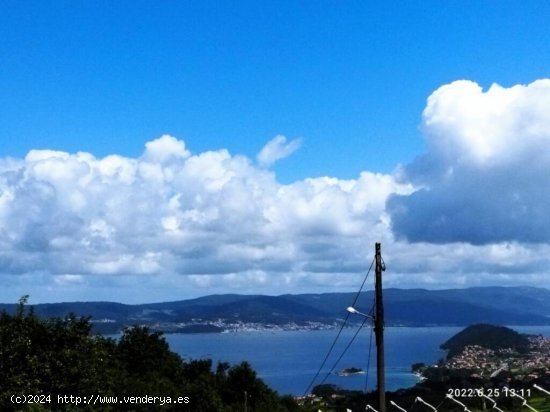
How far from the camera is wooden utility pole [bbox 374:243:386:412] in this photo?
18453 millimetres

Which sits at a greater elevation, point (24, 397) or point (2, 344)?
point (2, 344)

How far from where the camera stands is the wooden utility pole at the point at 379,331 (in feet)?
60.5

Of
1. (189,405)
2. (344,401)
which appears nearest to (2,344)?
(189,405)

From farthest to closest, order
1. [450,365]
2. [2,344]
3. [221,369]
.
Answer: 1. [450,365]
2. [221,369]
3. [2,344]

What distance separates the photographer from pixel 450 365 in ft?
648

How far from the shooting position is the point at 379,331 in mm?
19078

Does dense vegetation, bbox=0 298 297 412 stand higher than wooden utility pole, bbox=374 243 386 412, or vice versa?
wooden utility pole, bbox=374 243 386 412

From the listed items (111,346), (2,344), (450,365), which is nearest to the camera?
(2,344)

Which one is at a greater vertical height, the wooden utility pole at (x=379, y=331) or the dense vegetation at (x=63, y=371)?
the wooden utility pole at (x=379, y=331)

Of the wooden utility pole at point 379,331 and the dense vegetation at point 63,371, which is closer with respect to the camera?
the wooden utility pole at point 379,331

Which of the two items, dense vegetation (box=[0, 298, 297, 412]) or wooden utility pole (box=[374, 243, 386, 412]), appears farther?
dense vegetation (box=[0, 298, 297, 412])

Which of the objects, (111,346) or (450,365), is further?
(450,365)

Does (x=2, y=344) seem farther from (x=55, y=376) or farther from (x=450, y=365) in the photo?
(x=450, y=365)

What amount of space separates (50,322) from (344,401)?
82.3m
